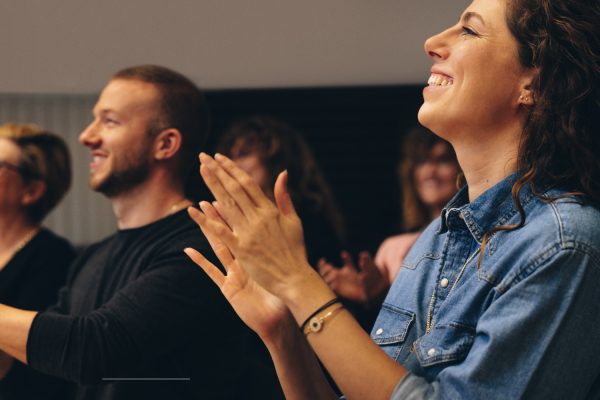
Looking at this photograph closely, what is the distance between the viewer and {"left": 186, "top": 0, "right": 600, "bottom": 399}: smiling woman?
1079 mm

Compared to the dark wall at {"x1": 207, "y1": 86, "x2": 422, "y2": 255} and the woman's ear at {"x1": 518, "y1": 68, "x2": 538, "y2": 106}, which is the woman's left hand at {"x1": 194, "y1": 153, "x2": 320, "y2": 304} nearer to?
the woman's ear at {"x1": 518, "y1": 68, "x2": 538, "y2": 106}

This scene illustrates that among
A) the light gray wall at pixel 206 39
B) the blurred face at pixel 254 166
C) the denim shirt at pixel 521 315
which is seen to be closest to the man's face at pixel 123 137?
the blurred face at pixel 254 166

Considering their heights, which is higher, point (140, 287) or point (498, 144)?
point (498, 144)

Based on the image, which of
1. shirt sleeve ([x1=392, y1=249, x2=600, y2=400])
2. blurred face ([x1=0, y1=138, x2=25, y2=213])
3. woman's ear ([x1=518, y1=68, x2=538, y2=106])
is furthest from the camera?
blurred face ([x1=0, y1=138, x2=25, y2=213])

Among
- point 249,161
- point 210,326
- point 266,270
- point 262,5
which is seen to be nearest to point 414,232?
point 249,161

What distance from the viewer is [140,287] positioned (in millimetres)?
1891

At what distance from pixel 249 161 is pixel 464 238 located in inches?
74.2

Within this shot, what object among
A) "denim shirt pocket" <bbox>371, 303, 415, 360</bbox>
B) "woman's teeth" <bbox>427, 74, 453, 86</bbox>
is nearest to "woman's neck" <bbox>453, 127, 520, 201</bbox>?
"woman's teeth" <bbox>427, 74, 453, 86</bbox>

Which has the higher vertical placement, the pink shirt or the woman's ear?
the woman's ear

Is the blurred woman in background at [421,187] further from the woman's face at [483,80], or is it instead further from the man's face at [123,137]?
the woman's face at [483,80]

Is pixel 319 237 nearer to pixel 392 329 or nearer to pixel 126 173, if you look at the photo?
pixel 126 173

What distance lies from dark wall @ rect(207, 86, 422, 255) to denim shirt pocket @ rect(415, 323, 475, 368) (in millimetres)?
3420

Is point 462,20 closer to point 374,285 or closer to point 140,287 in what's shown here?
point 140,287

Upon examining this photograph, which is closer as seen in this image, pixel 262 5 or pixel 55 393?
pixel 55 393
